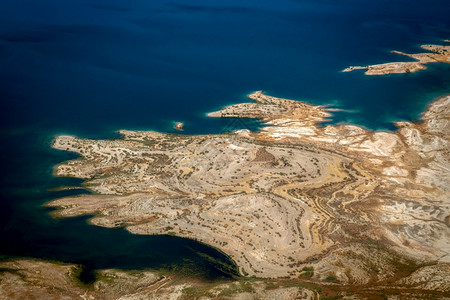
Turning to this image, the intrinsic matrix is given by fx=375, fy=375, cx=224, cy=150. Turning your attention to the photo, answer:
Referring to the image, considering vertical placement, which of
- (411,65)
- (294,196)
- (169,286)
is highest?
(411,65)

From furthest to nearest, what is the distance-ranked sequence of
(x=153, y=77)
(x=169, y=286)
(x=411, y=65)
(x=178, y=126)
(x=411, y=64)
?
(x=411, y=64) < (x=411, y=65) < (x=153, y=77) < (x=178, y=126) < (x=169, y=286)

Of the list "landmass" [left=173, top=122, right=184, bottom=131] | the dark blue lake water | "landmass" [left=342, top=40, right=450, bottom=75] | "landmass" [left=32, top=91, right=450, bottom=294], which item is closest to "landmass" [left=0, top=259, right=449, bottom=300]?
"landmass" [left=32, top=91, right=450, bottom=294]

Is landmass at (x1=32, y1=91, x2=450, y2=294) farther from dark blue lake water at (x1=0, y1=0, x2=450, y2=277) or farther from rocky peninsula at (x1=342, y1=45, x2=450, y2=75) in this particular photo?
rocky peninsula at (x1=342, y1=45, x2=450, y2=75)

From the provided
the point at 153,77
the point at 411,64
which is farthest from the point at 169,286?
the point at 411,64

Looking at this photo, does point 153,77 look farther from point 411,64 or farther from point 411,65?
point 411,64

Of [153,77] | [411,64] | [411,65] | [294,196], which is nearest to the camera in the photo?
[294,196]

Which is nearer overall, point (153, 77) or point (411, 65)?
point (153, 77)

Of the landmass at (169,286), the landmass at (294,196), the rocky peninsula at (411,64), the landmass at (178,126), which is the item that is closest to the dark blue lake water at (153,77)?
the landmass at (178,126)
